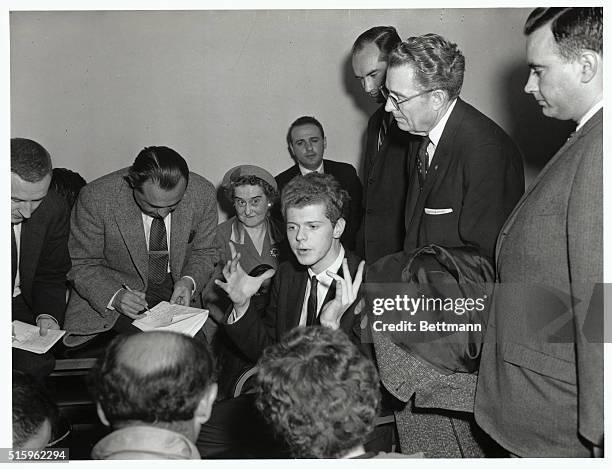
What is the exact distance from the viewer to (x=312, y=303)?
2.35 meters

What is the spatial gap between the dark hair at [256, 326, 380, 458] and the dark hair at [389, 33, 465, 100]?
1.04 m

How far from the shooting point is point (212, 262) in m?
3.10

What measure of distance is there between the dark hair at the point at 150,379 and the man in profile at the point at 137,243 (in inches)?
55.2

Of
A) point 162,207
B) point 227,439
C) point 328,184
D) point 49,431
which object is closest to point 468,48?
point 328,184

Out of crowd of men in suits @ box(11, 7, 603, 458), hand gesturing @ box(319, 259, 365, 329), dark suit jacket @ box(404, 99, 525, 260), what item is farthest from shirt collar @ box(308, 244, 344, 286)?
dark suit jacket @ box(404, 99, 525, 260)

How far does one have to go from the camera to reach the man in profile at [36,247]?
249 centimetres

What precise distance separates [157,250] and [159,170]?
388 mm

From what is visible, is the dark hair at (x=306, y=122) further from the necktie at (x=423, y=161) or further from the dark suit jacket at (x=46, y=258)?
the necktie at (x=423, y=161)

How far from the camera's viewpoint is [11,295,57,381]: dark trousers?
2518mm

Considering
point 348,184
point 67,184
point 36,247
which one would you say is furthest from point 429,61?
point 67,184

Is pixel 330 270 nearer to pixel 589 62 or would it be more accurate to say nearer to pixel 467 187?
pixel 467 187

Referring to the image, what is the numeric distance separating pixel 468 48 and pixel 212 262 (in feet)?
5.67

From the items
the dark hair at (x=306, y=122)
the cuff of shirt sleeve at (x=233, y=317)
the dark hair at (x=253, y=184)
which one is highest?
the dark hair at (x=306, y=122)

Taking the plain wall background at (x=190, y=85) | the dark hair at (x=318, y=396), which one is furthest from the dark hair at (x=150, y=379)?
the plain wall background at (x=190, y=85)
